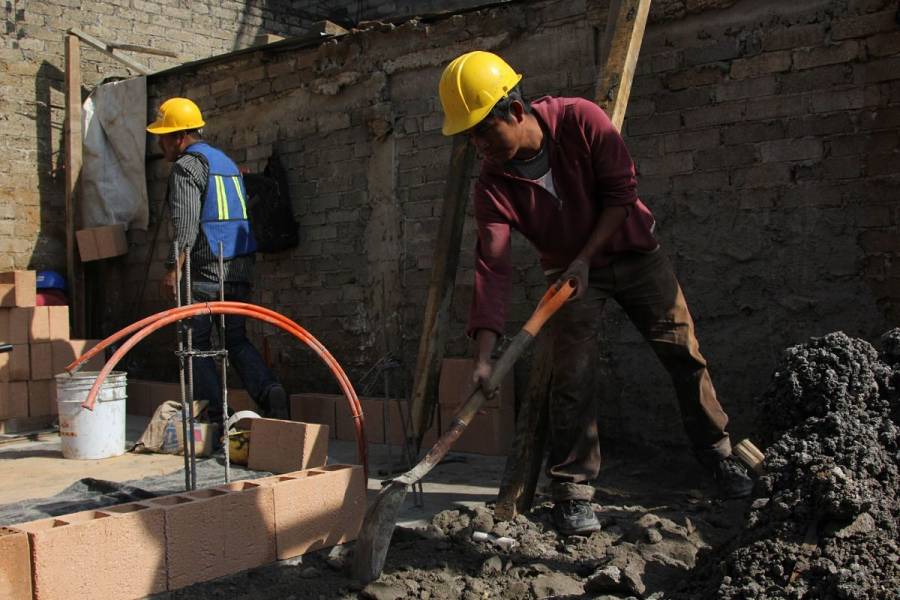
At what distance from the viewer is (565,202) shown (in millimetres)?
3432

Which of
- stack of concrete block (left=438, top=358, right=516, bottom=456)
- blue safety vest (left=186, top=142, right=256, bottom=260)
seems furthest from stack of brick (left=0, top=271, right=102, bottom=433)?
stack of concrete block (left=438, top=358, right=516, bottom=456)

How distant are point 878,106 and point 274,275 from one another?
447cm

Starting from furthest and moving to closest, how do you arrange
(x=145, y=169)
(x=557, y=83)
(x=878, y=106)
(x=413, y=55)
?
(x=145, y=169) < (x=413, y=55) < (x=557, y=83) < (x=878, y=106)

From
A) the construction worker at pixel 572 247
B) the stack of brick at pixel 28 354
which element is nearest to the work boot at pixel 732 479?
the construction worker at pixel 572 247

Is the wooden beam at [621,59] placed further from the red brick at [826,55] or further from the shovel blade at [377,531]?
the shovel blade at [377,531]

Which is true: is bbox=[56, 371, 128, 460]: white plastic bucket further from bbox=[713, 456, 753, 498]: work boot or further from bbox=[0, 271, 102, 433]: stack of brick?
bbox=[713, 456, 753, 498]: work boot

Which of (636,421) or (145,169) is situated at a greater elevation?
(145,169)

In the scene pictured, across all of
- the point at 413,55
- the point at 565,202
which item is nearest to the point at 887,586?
the point at 565,202

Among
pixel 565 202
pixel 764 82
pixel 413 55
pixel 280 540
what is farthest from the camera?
pixel 413 55

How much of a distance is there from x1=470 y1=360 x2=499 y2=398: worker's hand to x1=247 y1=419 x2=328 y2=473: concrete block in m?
1.51

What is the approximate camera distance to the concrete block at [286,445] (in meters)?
4.30

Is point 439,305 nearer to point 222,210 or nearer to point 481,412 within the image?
point 481,412

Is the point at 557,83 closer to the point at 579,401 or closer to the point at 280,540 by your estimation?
the point at 579,401

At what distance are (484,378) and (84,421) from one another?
133 inches
